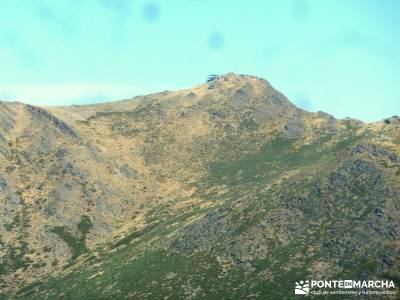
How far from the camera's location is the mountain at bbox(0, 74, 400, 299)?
11088 centimetres

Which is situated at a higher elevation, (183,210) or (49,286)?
(183,210)

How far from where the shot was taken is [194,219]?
146 metres

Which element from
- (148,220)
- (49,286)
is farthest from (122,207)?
(49,286)

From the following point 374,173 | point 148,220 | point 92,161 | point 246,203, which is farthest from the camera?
point 92,161

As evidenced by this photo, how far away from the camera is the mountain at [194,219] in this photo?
110875 millimetres

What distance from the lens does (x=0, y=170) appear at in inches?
6870

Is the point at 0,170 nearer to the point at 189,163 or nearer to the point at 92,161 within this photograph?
the point at 92,161

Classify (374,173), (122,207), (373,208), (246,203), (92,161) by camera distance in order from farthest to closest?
(92,161)
(122,207)
(246,203)
(374,173)
(373,208)

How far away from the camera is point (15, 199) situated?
166625mm

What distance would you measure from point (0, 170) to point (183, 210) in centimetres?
6239

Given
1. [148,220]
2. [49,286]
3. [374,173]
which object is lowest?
[49,286]

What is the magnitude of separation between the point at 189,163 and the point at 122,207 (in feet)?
117

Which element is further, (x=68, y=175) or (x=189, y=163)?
(x=189, y=163)

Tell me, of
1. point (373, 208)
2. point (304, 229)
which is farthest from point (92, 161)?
point (373, 208)
